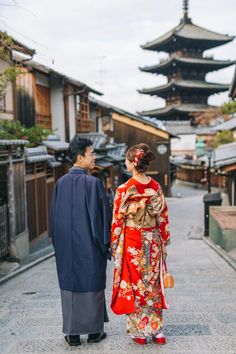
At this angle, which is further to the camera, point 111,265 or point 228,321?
point 111,265

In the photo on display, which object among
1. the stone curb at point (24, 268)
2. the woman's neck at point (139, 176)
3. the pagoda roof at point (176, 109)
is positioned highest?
the pagoda roof at point (176, 109)

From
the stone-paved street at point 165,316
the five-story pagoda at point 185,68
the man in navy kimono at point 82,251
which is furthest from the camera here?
the five-story pagoda at point 185,68

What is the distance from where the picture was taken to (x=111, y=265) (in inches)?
349

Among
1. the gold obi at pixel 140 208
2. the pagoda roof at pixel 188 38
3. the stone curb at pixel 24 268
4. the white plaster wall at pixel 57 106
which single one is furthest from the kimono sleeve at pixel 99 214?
the pagoda roof at pixel 188 38

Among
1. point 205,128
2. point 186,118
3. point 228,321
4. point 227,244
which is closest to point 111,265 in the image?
point 227,244

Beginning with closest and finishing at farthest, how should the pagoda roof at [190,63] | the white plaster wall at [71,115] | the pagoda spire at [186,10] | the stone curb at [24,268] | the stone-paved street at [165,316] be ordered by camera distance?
the stone-paved street at [165,316]
the stone curb at [24,268]
the white plaster wall at [71,115]
the pagoda roof at [190,63]
the pagoda spire at [186,10]

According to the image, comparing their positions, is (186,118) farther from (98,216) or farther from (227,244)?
(98,216)

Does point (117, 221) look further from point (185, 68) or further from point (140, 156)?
point (185, 68)

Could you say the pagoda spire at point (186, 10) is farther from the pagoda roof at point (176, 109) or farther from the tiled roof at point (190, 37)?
the pagoda roof at point (176, 109)

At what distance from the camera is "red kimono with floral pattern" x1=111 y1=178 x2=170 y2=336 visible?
13.4 feet

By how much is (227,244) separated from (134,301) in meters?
6.60

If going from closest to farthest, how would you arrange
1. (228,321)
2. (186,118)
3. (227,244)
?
(228,321) → (227,244) → (186,118)

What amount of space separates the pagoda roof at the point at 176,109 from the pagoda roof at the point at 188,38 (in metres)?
6.31

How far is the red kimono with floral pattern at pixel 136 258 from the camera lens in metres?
4.07
